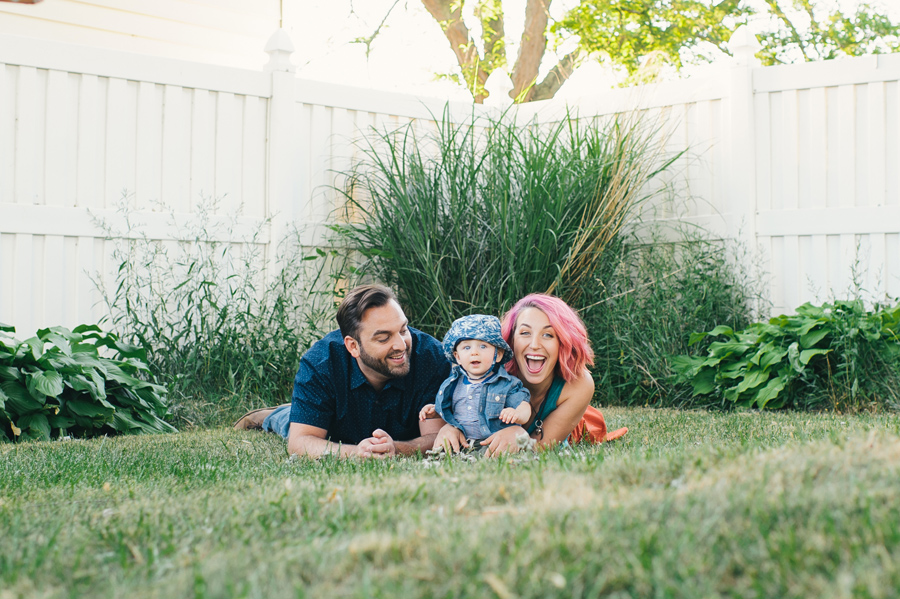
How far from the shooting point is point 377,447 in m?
3.07

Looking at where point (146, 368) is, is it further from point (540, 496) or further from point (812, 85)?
point (812, 85)

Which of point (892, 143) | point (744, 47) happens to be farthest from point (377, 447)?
point (744, 47)

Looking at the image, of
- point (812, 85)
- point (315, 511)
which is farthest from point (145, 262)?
point (812, 85)

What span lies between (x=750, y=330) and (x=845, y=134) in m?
1.62

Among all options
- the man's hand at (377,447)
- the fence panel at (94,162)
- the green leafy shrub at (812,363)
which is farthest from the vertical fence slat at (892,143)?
the fence panel at (94,162)

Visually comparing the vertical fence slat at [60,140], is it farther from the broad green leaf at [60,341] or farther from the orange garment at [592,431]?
the orange garment at [592,431]

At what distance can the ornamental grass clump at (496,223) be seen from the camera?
16.8ft

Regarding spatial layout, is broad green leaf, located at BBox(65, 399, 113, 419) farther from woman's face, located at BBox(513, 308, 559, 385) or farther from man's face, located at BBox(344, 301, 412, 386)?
woman's face, located at BBox(513, 308, 559, 385)

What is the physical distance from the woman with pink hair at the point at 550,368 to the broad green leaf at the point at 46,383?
197cm

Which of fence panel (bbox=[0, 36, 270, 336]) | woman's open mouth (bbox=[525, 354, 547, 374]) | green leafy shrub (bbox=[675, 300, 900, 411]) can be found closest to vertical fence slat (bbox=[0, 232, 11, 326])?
fence panel (bbox=[0, 36, 270, 336])

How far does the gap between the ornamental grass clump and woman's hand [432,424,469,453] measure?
72.2 inches

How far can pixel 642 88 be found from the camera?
5945 mm

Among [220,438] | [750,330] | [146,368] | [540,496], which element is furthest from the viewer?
[750,330]

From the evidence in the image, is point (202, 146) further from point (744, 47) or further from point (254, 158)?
point (744, 47)
